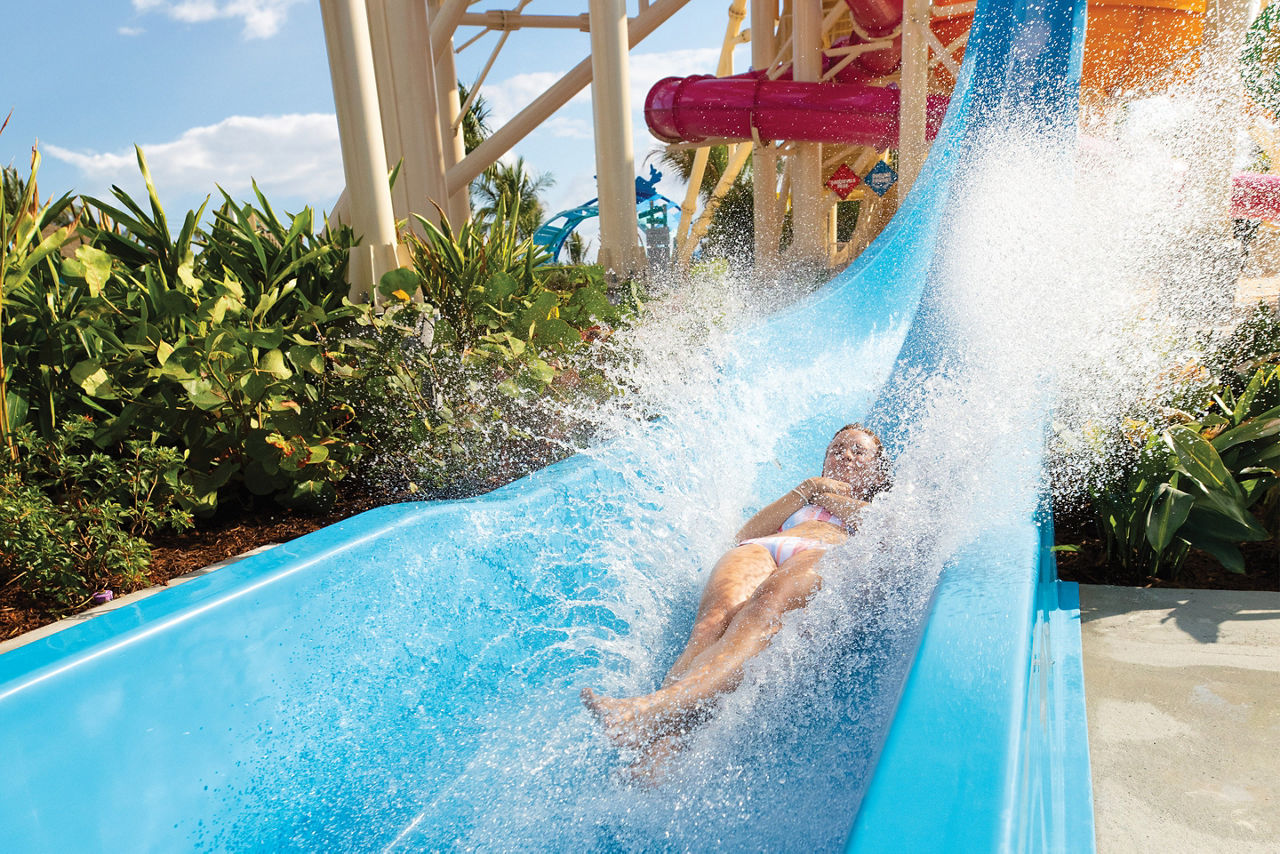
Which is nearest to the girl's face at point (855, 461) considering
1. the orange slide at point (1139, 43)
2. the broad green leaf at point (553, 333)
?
the broad green leaf at point (553, 333)

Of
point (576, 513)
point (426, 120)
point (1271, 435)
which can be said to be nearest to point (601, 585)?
point (576, 513)

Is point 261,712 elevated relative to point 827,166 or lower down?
lower down

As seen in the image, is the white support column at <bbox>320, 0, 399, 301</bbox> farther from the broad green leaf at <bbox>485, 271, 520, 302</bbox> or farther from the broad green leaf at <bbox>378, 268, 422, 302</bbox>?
the broad green leaf at <bbox>485, 271, 520, 302</bbox>

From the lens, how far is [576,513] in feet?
8.16

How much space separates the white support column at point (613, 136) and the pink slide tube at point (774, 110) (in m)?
3.10

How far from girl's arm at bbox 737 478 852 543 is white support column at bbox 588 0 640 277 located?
2.44 metres

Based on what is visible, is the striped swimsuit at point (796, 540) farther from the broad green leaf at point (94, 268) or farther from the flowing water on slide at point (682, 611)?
the broad green leaf at point (94, 268)

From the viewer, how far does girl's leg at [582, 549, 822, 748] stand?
1597 millimetres

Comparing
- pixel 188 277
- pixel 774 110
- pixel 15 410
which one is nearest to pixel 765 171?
pixel 774 110

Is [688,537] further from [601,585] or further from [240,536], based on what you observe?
[240,536]

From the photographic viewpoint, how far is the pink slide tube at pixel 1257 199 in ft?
25.0

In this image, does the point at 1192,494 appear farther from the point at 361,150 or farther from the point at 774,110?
the point at 774,110

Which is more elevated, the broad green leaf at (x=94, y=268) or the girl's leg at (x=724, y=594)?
the broad green leaf at (x=94, y=268)

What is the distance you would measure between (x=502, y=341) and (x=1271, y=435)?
2.35 metres
